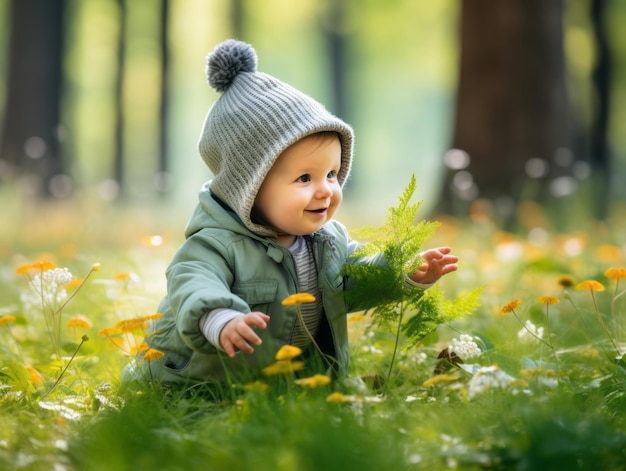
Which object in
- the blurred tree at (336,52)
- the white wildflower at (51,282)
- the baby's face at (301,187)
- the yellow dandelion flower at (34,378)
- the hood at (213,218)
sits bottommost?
the yellow dandelion flower at (34,378)

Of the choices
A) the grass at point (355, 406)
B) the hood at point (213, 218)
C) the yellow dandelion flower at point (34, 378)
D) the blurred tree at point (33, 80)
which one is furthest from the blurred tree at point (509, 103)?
the blurred tree at point (33, 80)

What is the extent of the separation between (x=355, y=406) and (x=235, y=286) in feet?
2.23

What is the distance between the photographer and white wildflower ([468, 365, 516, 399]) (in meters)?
2.22

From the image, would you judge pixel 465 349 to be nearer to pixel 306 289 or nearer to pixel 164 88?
pixel 306 289

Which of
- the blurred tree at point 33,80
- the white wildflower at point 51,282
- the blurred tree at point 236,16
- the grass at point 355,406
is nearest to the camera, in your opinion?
the grass at point 355,406

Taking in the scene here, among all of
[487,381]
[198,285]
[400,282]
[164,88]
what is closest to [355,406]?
[487,381]

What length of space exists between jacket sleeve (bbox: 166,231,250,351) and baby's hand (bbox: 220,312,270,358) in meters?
0.12

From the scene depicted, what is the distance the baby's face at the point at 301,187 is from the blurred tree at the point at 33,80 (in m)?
10.5

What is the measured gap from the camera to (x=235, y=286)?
2.66 meters

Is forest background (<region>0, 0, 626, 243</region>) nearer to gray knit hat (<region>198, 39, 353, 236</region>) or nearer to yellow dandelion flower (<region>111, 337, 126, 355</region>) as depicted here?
yellow dandelion flower (<region>111, 337, 126, 355</region>)

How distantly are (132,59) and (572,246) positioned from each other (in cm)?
1946

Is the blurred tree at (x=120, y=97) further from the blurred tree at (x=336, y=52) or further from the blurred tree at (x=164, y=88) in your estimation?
the blurred tree at (x=336, y=52)

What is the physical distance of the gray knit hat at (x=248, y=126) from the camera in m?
2.65

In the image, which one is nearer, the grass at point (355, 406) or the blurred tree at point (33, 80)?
the grass at point (355, 406)
